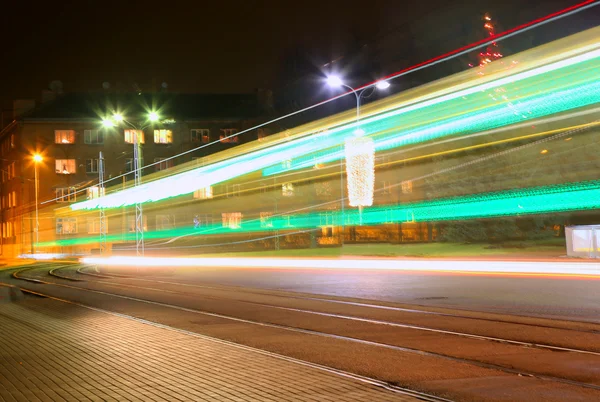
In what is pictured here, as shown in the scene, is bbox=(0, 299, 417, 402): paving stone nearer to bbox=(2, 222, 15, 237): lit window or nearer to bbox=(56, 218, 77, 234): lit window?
bbox=(56, 218, 77, 234): lit window

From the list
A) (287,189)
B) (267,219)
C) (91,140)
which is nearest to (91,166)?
(91,140)

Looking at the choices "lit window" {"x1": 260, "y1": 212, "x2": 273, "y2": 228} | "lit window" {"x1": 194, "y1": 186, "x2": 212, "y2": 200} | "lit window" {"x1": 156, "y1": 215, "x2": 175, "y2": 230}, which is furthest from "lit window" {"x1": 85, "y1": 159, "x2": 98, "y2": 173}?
"lit window" {"x1": 260, "y1": 212, "x2": 273, "y2": 228}

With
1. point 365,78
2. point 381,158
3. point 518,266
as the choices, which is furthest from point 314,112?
point 518,266

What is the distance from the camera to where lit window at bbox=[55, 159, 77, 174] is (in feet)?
232

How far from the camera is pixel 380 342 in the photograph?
10.4 metres

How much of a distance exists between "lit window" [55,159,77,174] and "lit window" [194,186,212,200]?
78.2ft

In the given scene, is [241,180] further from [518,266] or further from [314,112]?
[518,266]

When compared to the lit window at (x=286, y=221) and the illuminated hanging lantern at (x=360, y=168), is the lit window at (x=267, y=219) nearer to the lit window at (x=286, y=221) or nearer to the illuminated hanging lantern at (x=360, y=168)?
the lit window at (x=286, y=221)

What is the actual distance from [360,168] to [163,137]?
47.7 m

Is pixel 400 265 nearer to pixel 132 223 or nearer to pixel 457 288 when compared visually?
pixel 457 288

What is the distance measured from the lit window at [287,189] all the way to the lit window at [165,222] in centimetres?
1410

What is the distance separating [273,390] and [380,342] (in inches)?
143

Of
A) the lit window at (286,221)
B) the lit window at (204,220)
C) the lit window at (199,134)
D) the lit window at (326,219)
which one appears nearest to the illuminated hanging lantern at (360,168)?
the lit window at (326,219)

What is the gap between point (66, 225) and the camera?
68.8 m
